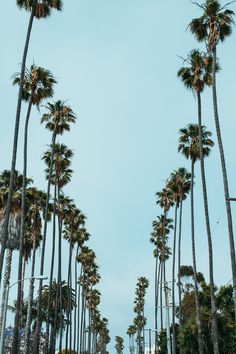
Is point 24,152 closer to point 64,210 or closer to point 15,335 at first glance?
point 15,335

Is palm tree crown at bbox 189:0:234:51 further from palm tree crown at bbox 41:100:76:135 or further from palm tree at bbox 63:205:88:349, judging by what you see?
palm tree at bbox 63:205:88:349

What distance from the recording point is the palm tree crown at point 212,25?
109 ft

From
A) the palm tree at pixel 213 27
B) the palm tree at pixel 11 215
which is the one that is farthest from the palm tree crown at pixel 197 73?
the palm tree at pixel 11 215

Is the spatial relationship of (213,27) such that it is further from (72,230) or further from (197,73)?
(72,230)

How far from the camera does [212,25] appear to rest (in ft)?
110

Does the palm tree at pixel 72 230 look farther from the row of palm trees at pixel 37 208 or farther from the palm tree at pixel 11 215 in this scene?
the palm tree at pixel 11 215

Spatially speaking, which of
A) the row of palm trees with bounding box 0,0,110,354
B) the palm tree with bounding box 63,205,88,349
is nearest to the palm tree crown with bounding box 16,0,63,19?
the row of palm trees with bounding box 0,0,110,354

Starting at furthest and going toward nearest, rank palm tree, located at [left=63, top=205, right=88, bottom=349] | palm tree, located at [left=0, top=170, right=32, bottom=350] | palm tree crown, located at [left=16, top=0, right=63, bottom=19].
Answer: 1. palm tree, located at [left=63, top=205, right=88, bottom=349]
2. palm tree, located at [left=0, top=170, right=32, bottom=350]
3. palm tree crown, located at [left=16, top=0, right=63, bottom=19]

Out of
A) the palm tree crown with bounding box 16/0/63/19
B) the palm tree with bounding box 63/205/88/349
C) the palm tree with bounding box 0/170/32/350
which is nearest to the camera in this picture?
the palm tree crown with bounding box 16/0/63/19

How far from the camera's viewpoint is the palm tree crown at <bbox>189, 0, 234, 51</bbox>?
33.3 m

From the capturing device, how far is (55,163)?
51.2 meters

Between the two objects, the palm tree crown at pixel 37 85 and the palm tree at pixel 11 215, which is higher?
the palm tree crown at pixel 37 85

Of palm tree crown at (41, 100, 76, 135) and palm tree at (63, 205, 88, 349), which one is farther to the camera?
palm tree at (63, 205, 88, 349)

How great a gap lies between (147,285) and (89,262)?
39.5 metres
